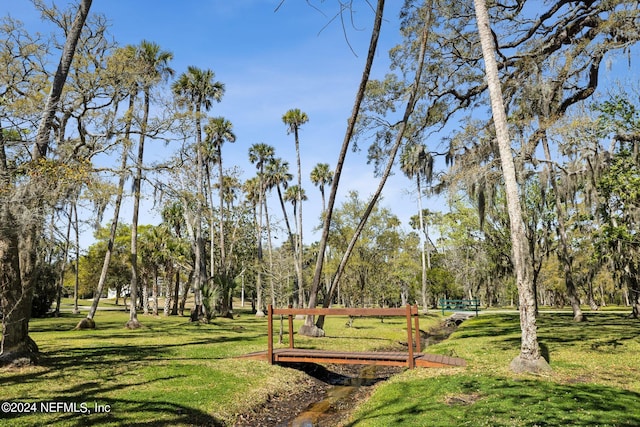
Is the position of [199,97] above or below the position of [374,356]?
above

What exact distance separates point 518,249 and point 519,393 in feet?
11.1

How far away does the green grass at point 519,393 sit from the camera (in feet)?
19.7

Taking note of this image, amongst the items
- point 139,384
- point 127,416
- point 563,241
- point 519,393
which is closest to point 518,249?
point 519,393

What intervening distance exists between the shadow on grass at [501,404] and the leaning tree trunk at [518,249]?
1.07m

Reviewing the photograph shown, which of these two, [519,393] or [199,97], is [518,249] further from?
[199,97]

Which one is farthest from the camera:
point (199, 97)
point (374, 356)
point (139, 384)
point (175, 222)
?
point (175, 222)

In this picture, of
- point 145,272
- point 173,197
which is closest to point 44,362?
point 173,197

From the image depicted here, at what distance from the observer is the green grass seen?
6008 millimetres

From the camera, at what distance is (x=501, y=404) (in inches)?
263

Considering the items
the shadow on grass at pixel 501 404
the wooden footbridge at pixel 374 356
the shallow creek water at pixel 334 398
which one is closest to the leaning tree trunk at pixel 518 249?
the shadow on grass at pixel 501 404

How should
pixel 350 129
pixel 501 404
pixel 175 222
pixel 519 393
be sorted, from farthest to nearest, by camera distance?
pixel 175 222
pixel 350 129
pixel 519 393
pixel 501 404

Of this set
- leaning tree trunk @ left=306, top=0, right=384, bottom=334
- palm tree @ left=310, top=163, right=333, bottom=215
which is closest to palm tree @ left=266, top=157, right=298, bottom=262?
palm tree @ left=310, top=163, right=333, bottom=215

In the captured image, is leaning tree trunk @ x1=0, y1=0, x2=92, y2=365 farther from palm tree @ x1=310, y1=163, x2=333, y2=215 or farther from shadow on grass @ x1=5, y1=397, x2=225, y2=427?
palm tree @ x1=310, y1=163, x2=333, y2=215

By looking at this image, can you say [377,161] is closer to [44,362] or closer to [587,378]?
[587,378]
